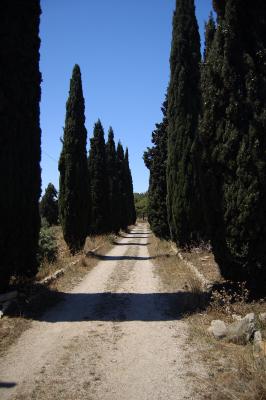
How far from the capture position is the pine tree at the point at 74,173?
19.5m

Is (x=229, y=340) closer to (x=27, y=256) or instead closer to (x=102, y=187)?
(x=27, y=256)

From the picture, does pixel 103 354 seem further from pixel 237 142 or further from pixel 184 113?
pixel 184 113

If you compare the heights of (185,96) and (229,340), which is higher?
(185,96)

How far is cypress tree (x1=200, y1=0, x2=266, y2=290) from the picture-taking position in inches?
294

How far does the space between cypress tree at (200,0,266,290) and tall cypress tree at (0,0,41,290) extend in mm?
4390

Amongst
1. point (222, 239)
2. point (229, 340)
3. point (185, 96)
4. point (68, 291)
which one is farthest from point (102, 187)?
point (229, 340)

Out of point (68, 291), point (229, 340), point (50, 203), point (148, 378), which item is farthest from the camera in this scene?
point (50, 203)

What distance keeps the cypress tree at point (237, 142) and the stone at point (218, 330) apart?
1.80m

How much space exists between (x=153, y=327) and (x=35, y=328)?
7.04 feet

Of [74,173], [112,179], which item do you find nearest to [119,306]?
[74,173]

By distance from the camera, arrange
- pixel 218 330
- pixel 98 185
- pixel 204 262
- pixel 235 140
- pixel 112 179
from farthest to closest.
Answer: pixel 112 179
pixel 98 185
pixel 204 262
pixel 235 140
pixel 218 330

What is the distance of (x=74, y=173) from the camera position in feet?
66.3

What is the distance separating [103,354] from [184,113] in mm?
13785

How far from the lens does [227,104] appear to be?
7.95 meters
